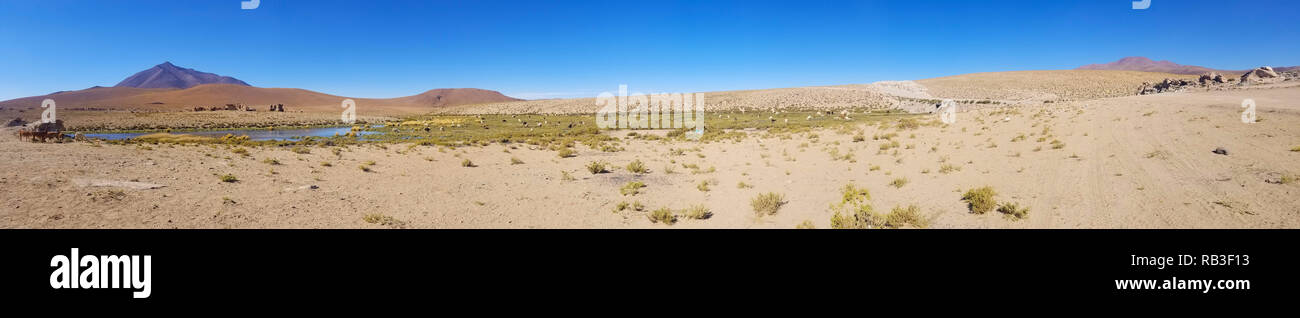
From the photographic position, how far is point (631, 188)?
10109mm

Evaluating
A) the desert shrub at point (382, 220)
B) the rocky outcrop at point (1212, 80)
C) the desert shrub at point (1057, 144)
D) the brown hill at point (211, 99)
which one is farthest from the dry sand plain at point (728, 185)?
the brown hill at point (211, 99)

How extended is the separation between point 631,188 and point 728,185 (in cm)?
238

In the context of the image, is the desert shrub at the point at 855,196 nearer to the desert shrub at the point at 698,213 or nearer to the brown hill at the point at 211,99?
the desert shrub at the point at 698,213

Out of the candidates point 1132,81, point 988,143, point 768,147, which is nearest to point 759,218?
Answer: point 988,143

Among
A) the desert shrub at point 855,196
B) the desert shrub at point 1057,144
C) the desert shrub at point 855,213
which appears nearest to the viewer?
the desert shrub at point 855,213

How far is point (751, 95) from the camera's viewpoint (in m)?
95.6

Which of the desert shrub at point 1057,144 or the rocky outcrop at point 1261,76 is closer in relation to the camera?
the desert shrub at point 1057,144

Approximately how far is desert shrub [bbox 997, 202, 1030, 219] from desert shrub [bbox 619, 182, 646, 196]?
6.46m

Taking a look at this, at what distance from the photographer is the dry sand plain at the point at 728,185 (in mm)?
6039

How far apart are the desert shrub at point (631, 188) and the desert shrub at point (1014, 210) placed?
6.46 metres

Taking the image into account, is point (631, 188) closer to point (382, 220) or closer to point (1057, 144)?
point (382, 220)
